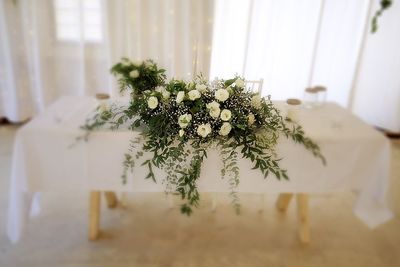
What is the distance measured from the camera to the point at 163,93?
1.41 metres

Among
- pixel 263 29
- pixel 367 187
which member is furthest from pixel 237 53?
pixel 367 187

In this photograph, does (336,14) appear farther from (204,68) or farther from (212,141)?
(212,141)

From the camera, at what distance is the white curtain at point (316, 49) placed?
3025 millimetres

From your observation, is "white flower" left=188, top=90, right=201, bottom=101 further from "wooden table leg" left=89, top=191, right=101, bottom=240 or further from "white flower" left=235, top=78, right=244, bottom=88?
"wooden table leg" left=89, top=191, right=101, bottom=240

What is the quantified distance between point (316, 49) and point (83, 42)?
2207mm

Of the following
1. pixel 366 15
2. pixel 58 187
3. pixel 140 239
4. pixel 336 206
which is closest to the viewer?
pixel 58 187

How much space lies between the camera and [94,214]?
1.87 m

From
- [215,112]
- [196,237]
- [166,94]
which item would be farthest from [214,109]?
[196,237]

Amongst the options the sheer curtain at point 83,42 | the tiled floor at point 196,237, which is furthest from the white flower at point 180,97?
the sheer curtain at point 83,42

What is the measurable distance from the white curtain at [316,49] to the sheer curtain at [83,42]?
0.94 ft

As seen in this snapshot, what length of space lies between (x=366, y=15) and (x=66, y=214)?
3.04 metres

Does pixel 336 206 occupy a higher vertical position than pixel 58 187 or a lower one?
lower

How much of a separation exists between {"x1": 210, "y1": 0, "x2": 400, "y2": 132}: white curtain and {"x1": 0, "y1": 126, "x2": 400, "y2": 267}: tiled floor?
55.2 inches

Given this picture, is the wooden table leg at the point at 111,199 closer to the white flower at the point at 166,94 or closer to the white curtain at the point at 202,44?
the white flower at the point at 166,94
